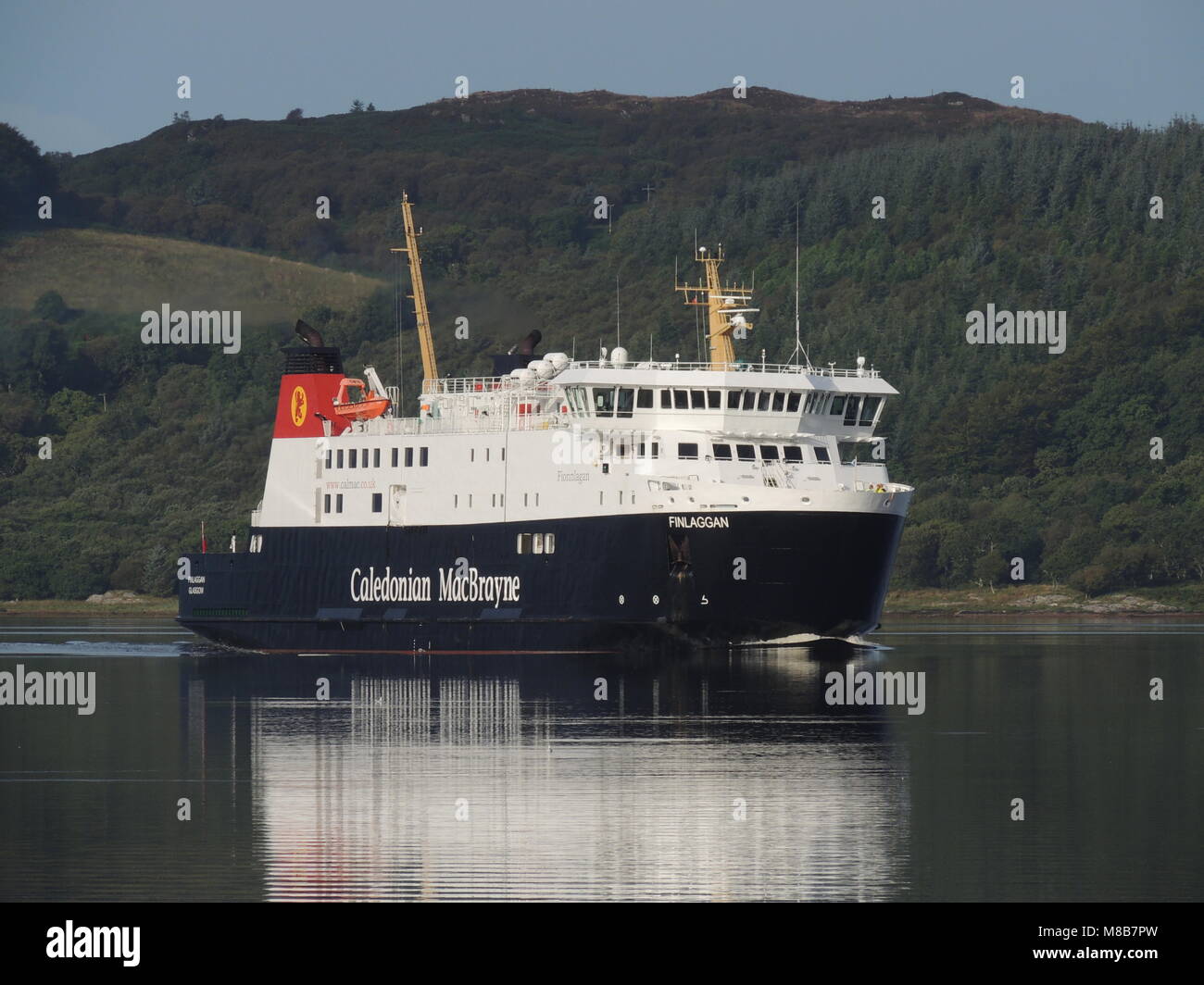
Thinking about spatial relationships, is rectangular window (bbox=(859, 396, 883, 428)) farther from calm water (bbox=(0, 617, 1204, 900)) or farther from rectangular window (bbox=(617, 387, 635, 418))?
calm water (bbox=(0, 617, 1204, 900))

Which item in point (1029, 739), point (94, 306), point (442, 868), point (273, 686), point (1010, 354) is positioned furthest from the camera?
point (94, 306)

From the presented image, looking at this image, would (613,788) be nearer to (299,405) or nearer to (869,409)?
(869,409)

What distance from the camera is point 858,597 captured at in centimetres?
5469

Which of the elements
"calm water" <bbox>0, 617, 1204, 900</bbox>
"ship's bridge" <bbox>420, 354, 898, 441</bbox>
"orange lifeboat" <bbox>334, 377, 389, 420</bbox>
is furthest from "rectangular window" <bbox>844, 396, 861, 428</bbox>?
"orange lifeboat" <bbox>334, 377, 389, 420</bbox>

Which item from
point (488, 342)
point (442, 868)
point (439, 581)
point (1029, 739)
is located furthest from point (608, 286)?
point (442, 868)

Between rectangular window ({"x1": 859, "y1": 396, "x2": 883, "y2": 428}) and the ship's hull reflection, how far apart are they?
11.2 meters

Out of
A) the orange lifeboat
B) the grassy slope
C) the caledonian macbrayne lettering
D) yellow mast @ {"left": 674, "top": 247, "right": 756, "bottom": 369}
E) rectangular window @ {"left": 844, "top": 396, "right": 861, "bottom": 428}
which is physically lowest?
the caledonian macbrayne lettering

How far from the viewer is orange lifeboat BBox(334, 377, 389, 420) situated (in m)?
62.0

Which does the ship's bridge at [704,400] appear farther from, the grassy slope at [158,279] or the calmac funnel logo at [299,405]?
the grassy slope at [158,279]

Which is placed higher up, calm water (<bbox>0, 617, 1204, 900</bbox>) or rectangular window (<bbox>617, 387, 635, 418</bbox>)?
rectangular window (<bbox>617, 387, 635, 418</bbox>)

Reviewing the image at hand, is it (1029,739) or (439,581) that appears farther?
(439,581)

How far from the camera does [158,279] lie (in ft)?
485
